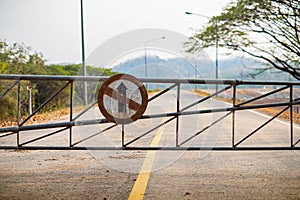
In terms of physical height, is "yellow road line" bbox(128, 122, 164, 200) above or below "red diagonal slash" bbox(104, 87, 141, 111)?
below

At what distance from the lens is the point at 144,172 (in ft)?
21.8

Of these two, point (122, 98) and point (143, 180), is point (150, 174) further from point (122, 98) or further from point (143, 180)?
point (122, 98)

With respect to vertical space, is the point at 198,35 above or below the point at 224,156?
above

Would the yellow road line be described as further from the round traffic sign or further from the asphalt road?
the round traffic sign

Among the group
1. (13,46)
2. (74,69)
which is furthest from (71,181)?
(74,69)

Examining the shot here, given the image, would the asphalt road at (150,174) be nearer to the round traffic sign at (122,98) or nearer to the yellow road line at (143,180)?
the yellow road line at (143,180)

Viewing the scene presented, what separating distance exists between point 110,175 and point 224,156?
2.62 metres

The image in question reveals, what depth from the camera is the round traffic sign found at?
20.2ft

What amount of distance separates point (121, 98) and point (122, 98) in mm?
13

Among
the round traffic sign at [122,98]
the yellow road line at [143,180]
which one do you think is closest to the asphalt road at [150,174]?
the yellow road line at [143,180]

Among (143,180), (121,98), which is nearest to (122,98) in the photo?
(121,98)

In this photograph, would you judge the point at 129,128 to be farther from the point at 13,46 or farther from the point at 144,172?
the point at 13,46

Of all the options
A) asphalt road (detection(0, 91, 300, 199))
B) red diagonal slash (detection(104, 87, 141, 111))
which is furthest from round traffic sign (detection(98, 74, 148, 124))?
asphalt road (detection(0, 91, 300, 199))

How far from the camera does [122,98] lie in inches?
245
